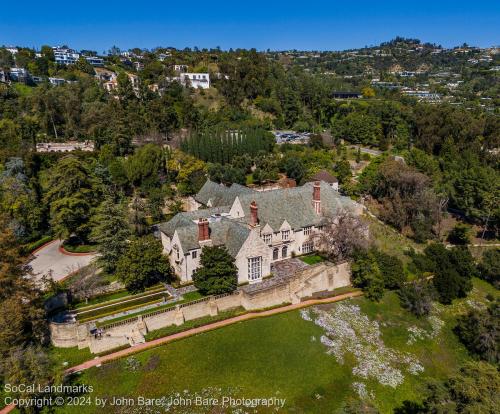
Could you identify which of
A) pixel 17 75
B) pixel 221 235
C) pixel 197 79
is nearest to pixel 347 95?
pixel 197 79

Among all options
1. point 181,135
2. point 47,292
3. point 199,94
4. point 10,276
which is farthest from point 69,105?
point 10,276

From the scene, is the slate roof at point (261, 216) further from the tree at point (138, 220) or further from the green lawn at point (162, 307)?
the tree at point (138, 220)

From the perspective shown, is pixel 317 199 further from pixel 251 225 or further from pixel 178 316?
pixel 178 316

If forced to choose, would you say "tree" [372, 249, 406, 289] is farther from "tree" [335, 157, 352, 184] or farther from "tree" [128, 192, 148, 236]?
"tree" [128, 192, 148, 236]

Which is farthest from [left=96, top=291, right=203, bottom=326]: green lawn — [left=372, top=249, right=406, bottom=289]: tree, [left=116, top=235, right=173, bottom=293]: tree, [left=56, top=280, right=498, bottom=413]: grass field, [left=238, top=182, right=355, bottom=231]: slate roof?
[left=372, top=249, right=406, bottom=289]: tree

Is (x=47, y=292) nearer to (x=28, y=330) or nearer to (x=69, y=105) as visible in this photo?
(x=28, y=330)
